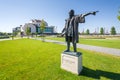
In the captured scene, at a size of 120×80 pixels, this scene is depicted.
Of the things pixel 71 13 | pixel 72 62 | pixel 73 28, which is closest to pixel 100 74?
pixel 72 62

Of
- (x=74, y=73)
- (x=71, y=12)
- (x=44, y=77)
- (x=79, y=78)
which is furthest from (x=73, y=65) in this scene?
(x=71, y=12)

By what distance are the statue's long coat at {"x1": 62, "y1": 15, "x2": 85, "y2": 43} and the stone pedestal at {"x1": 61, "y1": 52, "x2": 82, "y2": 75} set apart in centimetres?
73

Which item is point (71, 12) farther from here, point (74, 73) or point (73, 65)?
point (74, 73)

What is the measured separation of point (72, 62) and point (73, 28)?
1.69 m

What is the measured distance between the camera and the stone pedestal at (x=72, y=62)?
5699mm

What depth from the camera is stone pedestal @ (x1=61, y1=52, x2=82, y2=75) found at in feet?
18.7

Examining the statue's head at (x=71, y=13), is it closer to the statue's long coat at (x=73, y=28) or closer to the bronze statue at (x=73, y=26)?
the bronze statue at (x=73, y=26)

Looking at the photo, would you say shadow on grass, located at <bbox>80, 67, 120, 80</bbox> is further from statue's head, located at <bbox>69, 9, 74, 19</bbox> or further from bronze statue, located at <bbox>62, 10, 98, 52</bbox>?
statue's head, located at <bbox>69, 9, 74, 19</bbox>

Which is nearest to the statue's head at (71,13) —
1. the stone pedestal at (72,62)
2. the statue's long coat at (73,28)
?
the statue's long coat at (73,28)

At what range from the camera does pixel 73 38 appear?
604 cm

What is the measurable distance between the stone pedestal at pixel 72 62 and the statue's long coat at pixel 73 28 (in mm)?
726

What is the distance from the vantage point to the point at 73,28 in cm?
601

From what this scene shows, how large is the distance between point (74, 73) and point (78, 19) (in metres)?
2.62

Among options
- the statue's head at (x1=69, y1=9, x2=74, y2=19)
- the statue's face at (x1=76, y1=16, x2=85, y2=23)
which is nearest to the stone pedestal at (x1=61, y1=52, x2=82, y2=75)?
the statue's face at (x1=76, y1=16, x2=85, y2=23)
